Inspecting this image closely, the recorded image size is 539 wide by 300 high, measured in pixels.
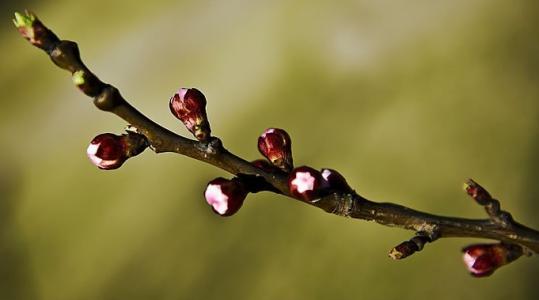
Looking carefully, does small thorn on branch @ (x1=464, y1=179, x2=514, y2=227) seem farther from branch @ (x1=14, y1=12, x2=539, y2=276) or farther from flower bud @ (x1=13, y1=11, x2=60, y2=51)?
flower bud @ (x1=13, y1=11, x2=60, y2=51)

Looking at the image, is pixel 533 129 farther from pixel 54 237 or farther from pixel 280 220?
pixel 54 237

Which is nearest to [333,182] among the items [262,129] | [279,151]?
[279,151]

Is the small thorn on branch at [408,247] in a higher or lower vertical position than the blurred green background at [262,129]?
lower

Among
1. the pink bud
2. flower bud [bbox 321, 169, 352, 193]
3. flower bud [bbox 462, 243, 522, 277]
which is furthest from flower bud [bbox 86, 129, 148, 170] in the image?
flower bud [bbox 462, 243, 522, 277]

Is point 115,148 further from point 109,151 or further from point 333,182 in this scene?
point 333,182

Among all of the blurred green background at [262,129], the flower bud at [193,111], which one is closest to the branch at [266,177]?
the flower bud at [193,111]

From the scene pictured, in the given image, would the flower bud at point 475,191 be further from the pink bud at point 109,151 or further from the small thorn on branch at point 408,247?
the pink bud at point 109,151

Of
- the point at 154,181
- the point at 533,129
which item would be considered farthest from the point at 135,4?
the point at 533,129

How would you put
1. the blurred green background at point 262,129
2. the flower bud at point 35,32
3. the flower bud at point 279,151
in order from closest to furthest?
the flower bud at point 35,32 < the flower bud at point 279,151 < the blurred green background at point 262,129
